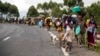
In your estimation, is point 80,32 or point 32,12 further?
point 32,12

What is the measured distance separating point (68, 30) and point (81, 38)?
3967mm

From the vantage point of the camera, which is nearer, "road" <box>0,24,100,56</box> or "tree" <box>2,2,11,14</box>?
"road" <box>0,24,100,56</box>

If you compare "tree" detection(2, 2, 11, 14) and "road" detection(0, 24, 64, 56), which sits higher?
"road" detection(0, 24, 64, 56)

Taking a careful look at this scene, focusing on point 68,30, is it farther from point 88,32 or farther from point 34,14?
point 34,14

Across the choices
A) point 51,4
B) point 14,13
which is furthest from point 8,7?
point 51,4

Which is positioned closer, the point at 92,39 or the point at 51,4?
the point at 92,39

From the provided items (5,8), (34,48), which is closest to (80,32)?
(34,48)

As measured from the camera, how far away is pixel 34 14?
454ft

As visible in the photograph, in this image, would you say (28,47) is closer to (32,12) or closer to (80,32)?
(80,32)

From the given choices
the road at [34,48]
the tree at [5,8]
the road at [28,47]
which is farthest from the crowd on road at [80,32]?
the tree at [5,8]

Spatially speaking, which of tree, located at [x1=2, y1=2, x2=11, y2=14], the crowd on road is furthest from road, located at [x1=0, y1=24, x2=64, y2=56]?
tree, located at [x1=2, y1=2, x2=11, y2=14]

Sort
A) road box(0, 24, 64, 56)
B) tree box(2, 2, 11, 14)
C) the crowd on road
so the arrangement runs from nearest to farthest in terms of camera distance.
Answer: road box(0, 24, 64, 56), the crowd on road, tree box(2, 2, 11, 14)

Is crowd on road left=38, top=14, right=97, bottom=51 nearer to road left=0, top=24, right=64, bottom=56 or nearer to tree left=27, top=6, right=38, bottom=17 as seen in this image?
road left=0, top=24, right=64, bottom=56

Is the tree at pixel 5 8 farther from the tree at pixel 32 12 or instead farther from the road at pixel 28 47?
the road at pixel 28 47
